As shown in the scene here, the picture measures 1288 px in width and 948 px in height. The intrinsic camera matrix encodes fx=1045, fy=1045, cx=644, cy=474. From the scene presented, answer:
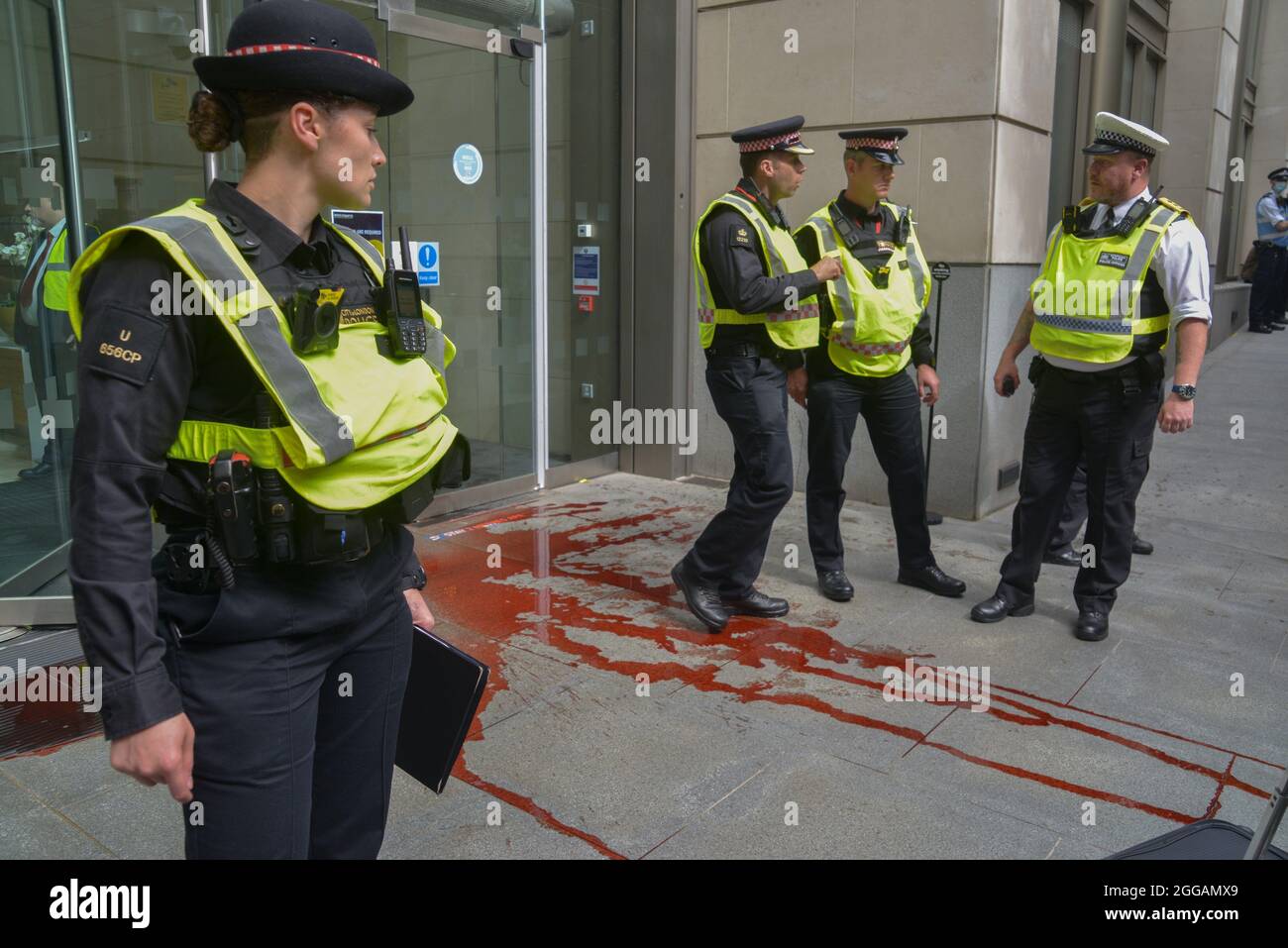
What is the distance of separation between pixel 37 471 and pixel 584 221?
4.02 m

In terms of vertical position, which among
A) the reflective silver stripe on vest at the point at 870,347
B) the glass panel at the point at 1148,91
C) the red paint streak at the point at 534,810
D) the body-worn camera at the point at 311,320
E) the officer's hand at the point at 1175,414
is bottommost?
the red paint streak at the point at 534,810

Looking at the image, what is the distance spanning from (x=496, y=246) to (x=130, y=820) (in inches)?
181

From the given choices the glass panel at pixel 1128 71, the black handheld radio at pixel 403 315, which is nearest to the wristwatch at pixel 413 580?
the black handheld radio at pixel 403 315

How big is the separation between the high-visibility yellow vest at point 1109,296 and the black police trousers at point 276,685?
11.9ft

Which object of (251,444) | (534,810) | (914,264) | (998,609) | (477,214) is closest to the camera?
(251,444)

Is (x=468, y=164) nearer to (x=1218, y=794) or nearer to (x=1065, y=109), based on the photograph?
(x=1065, y=109)

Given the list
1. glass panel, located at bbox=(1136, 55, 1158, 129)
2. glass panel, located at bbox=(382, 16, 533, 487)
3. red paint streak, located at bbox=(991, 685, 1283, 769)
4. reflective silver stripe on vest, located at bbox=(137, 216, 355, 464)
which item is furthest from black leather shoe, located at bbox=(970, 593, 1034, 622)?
glass panel, located at bbox=(1136, 55, 1158, 129)

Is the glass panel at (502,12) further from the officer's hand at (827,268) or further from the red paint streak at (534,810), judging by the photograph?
the red paint streak at (534,810)

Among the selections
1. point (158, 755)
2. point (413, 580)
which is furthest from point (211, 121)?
point (158, 755)

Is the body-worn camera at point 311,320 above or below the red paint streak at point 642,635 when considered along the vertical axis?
above

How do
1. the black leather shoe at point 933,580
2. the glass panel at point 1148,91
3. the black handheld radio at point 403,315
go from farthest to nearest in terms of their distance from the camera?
the glass panel at point 1148,91 < the black leather shoe at point 933,580 < the black handheld radio at point 403,315

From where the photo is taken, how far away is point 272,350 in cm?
166

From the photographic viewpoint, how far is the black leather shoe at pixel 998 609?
16.1 feet
